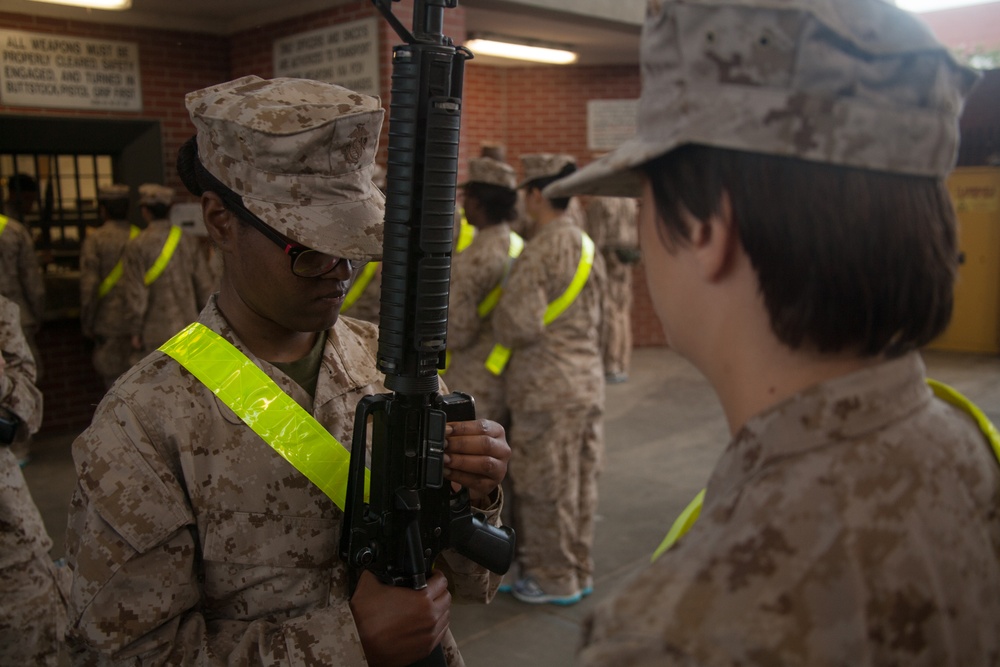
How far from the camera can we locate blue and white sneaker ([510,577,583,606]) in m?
4.44

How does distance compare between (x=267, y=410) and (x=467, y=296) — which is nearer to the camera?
(x=267, y=410)

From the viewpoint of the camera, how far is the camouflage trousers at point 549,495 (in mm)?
4426

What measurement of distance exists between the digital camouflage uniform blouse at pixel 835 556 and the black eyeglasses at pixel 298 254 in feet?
3.16

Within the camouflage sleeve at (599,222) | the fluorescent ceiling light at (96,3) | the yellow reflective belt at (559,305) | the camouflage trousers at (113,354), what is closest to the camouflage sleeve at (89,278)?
the camouflage trousers at (113,354)

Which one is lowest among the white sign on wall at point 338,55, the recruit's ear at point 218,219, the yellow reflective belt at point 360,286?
the yellow reflective belt at point 360,286

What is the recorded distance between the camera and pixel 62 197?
797 centimetres

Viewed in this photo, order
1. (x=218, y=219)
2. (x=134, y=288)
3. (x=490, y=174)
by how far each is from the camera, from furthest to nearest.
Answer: (x=134, y=288)
(x=490, y=174)
(x=218, y=219)

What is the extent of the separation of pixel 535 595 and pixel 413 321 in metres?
3.33

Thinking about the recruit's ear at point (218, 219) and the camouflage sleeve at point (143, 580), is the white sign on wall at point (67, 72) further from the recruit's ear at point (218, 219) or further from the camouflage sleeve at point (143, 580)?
the camouflage sleeve at point (143, 580)

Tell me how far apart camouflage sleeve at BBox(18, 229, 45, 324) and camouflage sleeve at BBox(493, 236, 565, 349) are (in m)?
4.21

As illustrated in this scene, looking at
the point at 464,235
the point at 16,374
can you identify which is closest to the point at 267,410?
the point at 16,374

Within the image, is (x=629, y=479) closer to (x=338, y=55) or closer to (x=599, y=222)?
(x=338, y=55)

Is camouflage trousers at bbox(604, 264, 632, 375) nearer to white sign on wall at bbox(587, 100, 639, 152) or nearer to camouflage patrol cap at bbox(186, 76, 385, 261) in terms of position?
white sign on wall at bbox(587, 100, 639, 152)

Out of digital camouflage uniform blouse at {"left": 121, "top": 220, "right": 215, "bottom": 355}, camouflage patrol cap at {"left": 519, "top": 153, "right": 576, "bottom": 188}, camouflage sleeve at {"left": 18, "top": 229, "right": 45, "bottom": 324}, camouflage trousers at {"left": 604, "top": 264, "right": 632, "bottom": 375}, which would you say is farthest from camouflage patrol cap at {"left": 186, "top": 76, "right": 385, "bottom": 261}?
camouflage trousers at {"left": 604, "top": 264, "right": 632, "bottom": 375}
